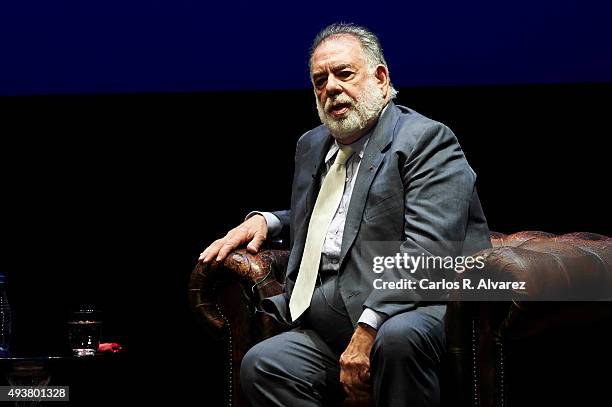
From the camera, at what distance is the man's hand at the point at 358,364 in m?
2.24

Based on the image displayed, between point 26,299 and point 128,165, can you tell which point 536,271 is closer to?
point 128,165

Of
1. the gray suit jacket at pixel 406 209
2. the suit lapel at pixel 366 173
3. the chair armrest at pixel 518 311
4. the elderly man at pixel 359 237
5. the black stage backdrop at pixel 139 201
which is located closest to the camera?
the chair armrest at pixel 518 311

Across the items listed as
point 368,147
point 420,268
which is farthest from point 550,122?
point 420,268

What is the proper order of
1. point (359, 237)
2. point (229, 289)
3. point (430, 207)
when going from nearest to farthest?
point (430, 207), point (359, 237), point (229, 289)

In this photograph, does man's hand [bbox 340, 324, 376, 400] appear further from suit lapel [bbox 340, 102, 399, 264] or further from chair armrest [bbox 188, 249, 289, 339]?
chair armrest [bbox 188, 249, 289, 339]

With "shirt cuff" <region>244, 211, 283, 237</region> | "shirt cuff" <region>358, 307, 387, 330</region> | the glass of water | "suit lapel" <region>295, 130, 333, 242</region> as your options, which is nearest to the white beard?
"suit lapel" <region>295, 130, 333, 242</region>

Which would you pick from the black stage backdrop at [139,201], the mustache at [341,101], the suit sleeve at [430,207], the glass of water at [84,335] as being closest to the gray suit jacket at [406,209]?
the suit sleeve at [430,207]

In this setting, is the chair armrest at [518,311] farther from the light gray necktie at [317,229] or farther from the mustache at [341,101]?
the mustache at [341,101]

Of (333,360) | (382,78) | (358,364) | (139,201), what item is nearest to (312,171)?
(382,78)

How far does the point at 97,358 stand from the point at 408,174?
121 centimetres

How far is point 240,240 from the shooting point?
2.80m

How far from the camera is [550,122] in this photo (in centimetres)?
368

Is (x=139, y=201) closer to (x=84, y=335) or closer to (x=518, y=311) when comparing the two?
(x=84, y=335)

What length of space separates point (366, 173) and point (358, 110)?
21 centimetres
